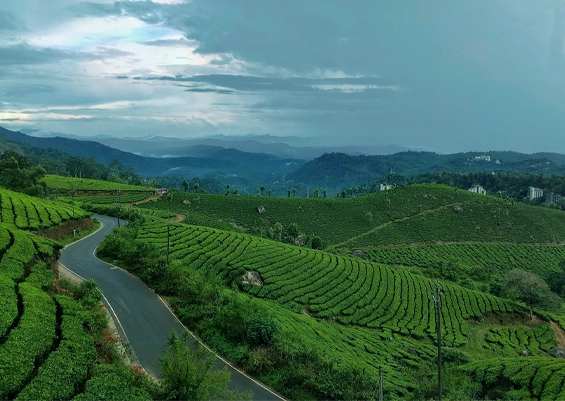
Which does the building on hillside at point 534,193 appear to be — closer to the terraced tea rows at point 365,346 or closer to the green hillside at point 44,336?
the terraced tea rows at point 365,346

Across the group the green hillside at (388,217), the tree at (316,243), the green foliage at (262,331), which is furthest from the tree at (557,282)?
the green foliage at (262,331)

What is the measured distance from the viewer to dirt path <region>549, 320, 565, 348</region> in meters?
47.9

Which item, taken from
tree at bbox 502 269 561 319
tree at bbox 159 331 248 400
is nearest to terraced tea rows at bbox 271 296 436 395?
tree at bbox 159 331 248 400

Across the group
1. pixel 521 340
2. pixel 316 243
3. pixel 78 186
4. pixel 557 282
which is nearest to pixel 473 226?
pixel 557 282

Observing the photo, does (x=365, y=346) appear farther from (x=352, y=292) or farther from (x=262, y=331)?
(x=352, y=292)

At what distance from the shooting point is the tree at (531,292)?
53750 millimetres

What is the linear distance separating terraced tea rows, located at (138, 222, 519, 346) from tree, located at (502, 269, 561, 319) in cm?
337

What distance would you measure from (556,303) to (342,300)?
3571 centimetres

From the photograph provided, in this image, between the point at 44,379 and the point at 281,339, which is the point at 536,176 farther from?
the point at 44,379

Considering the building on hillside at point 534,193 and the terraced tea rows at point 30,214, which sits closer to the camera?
the terraced tea rows at point 30,214

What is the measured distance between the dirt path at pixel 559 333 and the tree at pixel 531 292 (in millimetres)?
2541

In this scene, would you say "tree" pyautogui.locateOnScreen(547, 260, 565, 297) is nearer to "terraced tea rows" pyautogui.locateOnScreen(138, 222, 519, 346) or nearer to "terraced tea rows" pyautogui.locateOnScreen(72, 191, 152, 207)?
"terraced tea rows" pyautogui.locateOnScreen(138, 222, 519, 346)

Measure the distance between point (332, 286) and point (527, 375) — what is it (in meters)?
20.8

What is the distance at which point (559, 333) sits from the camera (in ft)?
164
